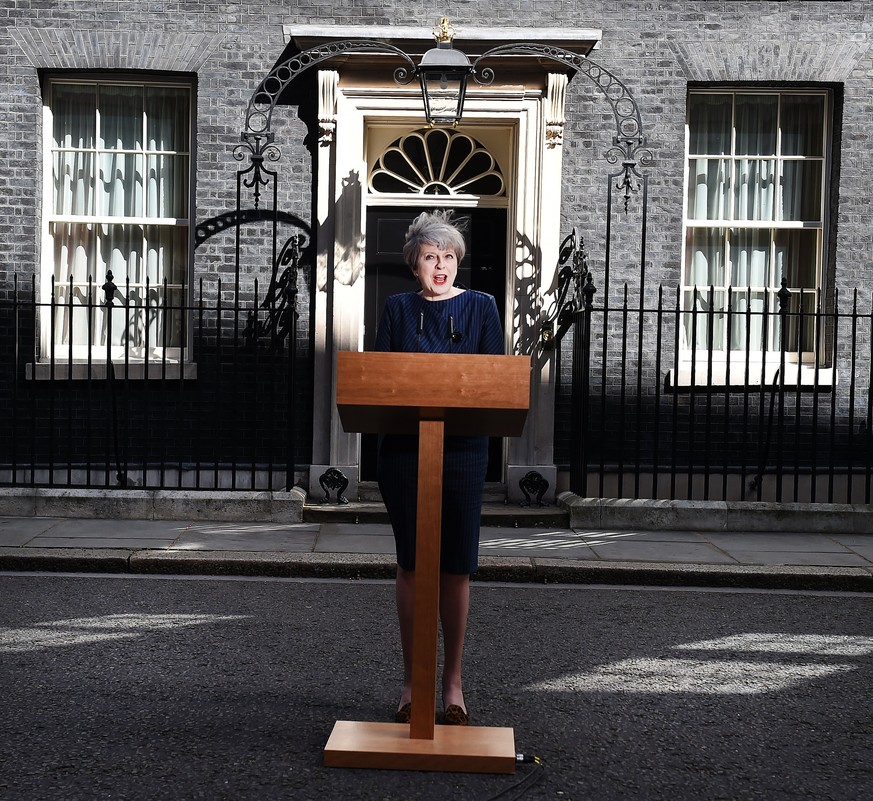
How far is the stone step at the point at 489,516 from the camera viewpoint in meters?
8.92

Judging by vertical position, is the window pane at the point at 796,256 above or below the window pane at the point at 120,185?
below

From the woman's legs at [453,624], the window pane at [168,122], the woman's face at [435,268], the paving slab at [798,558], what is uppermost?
the window pane at [168,122]

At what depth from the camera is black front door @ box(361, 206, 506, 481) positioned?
9914 mm

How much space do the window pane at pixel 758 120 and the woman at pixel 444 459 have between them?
695cm

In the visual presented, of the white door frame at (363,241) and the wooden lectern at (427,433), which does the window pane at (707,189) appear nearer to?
the white door frame at (363,241)

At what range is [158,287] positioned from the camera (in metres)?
10.1

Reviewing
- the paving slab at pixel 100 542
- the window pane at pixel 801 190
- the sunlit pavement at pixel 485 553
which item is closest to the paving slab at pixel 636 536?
the sunlit pavement at pixel 485 553

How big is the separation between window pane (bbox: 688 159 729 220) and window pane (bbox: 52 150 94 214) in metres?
5.50

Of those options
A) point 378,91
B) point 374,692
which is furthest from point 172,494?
point 374,692

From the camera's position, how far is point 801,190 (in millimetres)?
10188

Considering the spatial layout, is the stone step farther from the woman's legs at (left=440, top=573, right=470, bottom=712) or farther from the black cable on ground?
the black cable on ground

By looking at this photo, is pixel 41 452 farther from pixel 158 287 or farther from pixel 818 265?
pixel 818 265

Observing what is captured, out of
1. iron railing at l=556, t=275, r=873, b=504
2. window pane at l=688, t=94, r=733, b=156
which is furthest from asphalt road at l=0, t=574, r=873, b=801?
window pane at l=688, t=94, r=733, b=156

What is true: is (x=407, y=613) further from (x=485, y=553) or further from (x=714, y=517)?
(x=714, y=517)
